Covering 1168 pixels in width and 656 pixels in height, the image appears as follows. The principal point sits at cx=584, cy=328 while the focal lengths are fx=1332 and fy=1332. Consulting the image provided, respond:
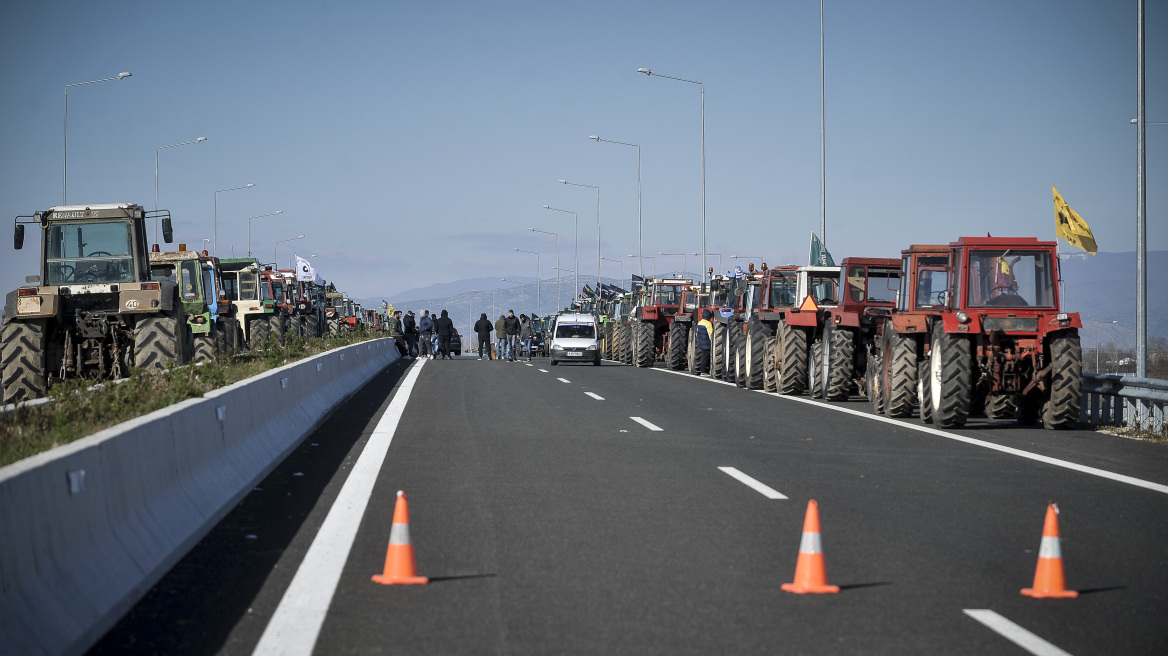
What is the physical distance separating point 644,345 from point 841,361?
54.2 feet

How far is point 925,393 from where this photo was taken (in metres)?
17.6

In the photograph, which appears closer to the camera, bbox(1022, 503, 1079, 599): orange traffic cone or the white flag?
bbox(1022, 503, 1079, 599): orange traffic cone

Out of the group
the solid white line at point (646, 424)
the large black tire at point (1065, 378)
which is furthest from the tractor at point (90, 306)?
the large black tire at point (1065, 378)

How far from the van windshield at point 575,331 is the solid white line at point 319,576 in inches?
1123

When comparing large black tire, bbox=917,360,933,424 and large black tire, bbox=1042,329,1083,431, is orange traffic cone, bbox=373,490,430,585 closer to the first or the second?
large black tire, bbox=1042,329,1083,431

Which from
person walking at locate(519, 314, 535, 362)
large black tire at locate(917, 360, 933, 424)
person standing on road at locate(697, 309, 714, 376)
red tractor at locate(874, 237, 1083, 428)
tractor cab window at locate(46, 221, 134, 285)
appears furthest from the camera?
person walking at locate(519, 314, 535, 362)

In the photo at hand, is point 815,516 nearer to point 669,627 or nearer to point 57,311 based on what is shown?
point 669,627

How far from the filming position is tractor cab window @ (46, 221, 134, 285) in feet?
66.2

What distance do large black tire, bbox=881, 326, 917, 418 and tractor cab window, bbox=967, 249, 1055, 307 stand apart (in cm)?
135

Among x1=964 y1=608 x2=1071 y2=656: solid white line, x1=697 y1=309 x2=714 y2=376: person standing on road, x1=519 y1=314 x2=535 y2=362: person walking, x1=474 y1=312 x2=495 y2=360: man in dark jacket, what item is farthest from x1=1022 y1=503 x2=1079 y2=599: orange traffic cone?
x1=519 y1=314 x2=535 y2=362: person walking

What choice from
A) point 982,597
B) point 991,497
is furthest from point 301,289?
point 982,597

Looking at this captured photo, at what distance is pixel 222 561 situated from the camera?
25.1ft

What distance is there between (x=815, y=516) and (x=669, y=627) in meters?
1.19

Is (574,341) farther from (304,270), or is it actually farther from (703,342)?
(304,270)
